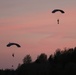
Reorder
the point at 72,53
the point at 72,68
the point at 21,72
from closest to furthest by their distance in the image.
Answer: the point at 72,68, the point at 72,53, the point at 21,72

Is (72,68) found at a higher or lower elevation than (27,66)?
lower

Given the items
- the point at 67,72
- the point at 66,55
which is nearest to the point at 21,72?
the point at 66,55

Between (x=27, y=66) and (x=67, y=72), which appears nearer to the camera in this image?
(x=67, y=72)

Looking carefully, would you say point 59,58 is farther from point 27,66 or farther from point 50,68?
point 27,66

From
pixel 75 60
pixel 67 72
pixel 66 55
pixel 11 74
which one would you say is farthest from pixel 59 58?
pixel 11 74

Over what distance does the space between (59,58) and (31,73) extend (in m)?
9.98

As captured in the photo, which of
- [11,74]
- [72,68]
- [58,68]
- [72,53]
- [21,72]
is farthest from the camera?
[11,74]

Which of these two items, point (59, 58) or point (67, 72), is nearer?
point (67, 72)

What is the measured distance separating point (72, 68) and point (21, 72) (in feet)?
116

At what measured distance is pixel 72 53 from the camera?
143250mm

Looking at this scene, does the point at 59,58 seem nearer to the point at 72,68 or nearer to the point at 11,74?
the point at 72,68

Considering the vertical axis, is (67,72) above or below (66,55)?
below

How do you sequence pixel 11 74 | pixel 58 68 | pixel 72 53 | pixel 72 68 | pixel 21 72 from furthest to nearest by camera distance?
pixel 11 74, pixel 21 72, pixel 72 53, pixel 58 68, pixel 72 68

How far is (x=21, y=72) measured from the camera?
156 metres
